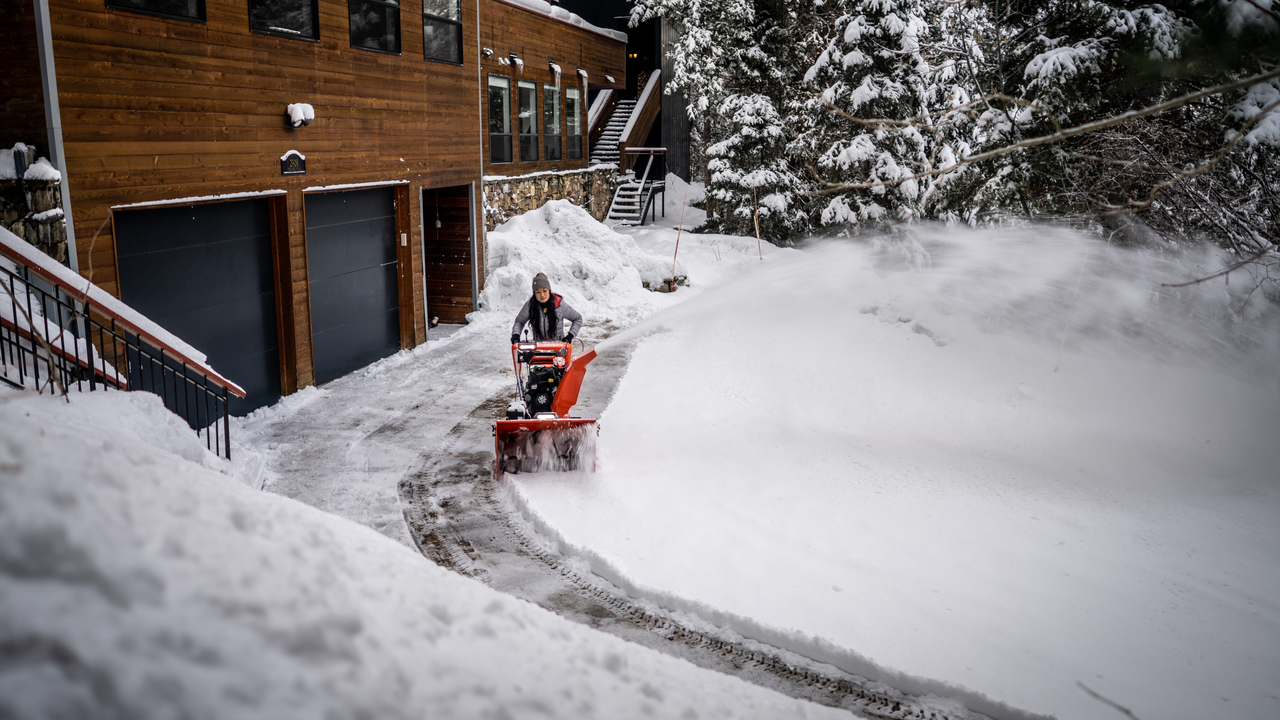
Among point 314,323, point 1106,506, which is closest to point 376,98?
point 314,323

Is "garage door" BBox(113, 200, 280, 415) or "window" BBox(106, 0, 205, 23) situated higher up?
"window" BBox(106, 0, 205, 23)

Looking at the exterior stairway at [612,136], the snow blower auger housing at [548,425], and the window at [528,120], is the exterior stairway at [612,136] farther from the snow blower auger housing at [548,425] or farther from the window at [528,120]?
the snow blower auger housing at [548,425]

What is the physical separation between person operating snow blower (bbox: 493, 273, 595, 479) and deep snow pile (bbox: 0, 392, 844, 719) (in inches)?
166

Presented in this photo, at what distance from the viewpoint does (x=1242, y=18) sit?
3182mm

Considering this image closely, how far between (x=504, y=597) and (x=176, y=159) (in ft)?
25.7

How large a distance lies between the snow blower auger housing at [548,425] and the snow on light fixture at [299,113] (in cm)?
521

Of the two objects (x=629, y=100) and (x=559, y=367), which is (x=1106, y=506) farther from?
(x=629, y=100)

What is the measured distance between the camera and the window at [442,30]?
14992 mm

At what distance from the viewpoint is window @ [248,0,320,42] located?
10.6 m

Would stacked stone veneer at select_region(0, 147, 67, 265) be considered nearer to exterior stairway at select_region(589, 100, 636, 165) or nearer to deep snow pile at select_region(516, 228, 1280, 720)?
deep snow pile at select_region(516, 228, 1280, 720)

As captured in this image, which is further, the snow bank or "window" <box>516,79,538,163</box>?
"window" <box>516,79,538,163</box>

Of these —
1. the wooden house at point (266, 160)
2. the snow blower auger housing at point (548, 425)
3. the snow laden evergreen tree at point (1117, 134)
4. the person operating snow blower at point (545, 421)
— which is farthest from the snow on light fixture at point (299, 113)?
the snow laden evergreen tree at point (1117, 134)

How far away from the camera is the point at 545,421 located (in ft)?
26.9

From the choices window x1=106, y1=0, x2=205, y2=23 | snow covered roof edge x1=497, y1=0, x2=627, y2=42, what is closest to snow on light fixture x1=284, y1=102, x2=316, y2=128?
window x1=106, y1=0, x2=205, y2=23
